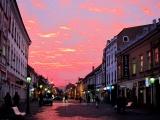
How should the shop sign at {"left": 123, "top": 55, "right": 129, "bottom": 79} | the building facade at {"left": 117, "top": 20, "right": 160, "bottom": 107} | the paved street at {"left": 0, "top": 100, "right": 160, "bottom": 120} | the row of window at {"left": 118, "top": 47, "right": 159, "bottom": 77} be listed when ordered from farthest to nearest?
1. the shop sign at {"left": 123, "top": 55, "right": 129, "bottom": 79}
2. the row of window at {"left": 118, "top": 47, "right": 159, "bottom": 77}
3. the building facade at {"left": 117, "top": 20, "right": 160, "bottom": 107}
4. the paved street at {"left": 0, "top": 100, "right": 160, "bottom": 120}

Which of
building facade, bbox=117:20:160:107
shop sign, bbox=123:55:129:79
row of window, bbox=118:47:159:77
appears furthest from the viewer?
shop sign, bbox=123:55:129:79

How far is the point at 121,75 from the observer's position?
5038cm

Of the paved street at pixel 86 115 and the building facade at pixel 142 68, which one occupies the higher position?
the building facade at pixel 142 68

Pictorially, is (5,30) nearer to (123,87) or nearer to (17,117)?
(17,117)

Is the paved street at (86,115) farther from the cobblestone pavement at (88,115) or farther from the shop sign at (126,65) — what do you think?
the shop sign at (126,65)

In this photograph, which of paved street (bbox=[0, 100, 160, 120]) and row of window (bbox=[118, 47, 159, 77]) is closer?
paved street (bbox=[0, 100, 160, 120])

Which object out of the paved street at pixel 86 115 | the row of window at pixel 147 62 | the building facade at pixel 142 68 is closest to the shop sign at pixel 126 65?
the building facade at pixel 142 68

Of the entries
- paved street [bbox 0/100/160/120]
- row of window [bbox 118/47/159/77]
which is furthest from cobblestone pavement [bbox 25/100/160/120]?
row of window [bbox 118/47/159/77]

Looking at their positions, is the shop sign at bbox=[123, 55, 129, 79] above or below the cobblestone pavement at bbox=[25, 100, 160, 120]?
above

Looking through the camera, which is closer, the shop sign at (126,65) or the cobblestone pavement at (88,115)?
the cobblestone pavement at (88,115)

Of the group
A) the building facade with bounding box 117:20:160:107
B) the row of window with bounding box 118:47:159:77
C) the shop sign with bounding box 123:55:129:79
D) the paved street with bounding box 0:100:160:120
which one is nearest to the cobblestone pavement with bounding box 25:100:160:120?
the paved street with bounding box 0:100:160:120

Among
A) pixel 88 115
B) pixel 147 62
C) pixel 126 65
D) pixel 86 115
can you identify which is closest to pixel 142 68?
pixel 147 62

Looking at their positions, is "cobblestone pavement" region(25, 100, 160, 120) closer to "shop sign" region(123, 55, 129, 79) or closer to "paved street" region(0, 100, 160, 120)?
"paved street" region(0, 100, 160, 120)

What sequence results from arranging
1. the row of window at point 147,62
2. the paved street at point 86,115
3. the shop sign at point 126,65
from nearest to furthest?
the paved street at point 86,115, the row of window at point 147,62, the shop sign at point 126,65
